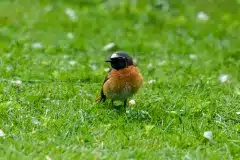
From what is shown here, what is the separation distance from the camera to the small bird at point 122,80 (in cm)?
775

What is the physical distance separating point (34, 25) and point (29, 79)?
128 inches

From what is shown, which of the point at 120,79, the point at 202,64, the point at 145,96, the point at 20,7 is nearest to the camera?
the point at 120,79

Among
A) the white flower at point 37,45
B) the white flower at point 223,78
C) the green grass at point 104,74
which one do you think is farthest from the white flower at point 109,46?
the white flower at point 223,78

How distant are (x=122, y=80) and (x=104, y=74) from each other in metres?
1.75

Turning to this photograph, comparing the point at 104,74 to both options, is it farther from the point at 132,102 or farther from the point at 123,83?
the point at 123,83

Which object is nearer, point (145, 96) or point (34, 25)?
point (145, 96)

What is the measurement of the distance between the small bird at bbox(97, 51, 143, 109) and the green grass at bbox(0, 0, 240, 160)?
0.21m

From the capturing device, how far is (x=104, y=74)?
9.49m

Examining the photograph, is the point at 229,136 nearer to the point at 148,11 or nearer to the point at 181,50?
the point at 181,50

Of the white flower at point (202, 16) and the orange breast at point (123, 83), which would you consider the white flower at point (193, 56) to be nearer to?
the white flower at point (202, 16)

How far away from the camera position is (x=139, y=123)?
732cm

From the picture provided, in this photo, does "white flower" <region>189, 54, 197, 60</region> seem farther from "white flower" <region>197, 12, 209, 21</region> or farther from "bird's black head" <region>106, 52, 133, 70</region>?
"bird's black head" <region>106, 52, 133, 70</region>

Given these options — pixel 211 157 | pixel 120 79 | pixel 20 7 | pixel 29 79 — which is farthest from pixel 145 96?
pixel 20 7

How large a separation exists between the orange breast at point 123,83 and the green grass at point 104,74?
21 centimetres
